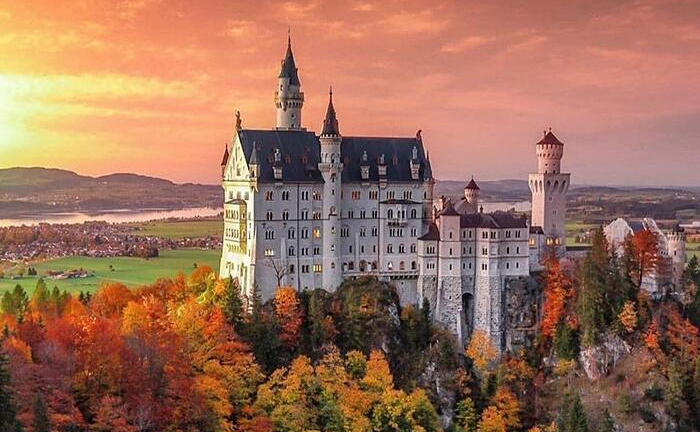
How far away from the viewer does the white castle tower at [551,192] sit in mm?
94250

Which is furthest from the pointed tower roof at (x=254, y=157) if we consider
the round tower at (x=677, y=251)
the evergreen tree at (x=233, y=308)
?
the round tower at (x=677, y=251)

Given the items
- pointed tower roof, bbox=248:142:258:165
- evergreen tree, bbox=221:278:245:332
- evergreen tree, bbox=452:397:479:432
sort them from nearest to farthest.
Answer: evergreen tree, bbox=221:278:245:332, evergreen tree, bbox=452:397:479:432, pointed tower roof, bbox=248:142:258:165

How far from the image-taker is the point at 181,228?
16600 cm

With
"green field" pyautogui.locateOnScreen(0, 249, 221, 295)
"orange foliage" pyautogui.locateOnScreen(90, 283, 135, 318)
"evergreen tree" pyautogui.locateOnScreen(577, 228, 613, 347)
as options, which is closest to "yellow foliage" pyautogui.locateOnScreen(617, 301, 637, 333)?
"evergreen tree" pyautogui.locateOnScreen(577, 228, 613, 347)

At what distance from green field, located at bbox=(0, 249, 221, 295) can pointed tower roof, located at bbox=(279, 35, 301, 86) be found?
1172 inches

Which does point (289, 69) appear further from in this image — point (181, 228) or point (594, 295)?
point (181, 228)

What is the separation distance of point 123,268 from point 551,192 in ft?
210

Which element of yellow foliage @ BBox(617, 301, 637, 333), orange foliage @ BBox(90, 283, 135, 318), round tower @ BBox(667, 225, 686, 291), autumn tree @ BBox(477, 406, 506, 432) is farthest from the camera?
round tower @ BBox(667, 225, 686, 291)

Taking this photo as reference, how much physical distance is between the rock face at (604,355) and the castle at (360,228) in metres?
9.25

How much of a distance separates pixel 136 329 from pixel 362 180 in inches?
1079

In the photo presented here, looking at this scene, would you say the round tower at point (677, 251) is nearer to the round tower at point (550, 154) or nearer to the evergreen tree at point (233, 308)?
the round tower at point (550, 154)

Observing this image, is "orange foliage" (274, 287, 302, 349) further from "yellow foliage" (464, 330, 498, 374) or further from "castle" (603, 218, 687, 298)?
"castle" (603, 218, 687, 298)

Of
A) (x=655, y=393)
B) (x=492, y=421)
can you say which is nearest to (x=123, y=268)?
(x=492, y=421)

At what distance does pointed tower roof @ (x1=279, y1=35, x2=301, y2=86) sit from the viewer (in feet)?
304
